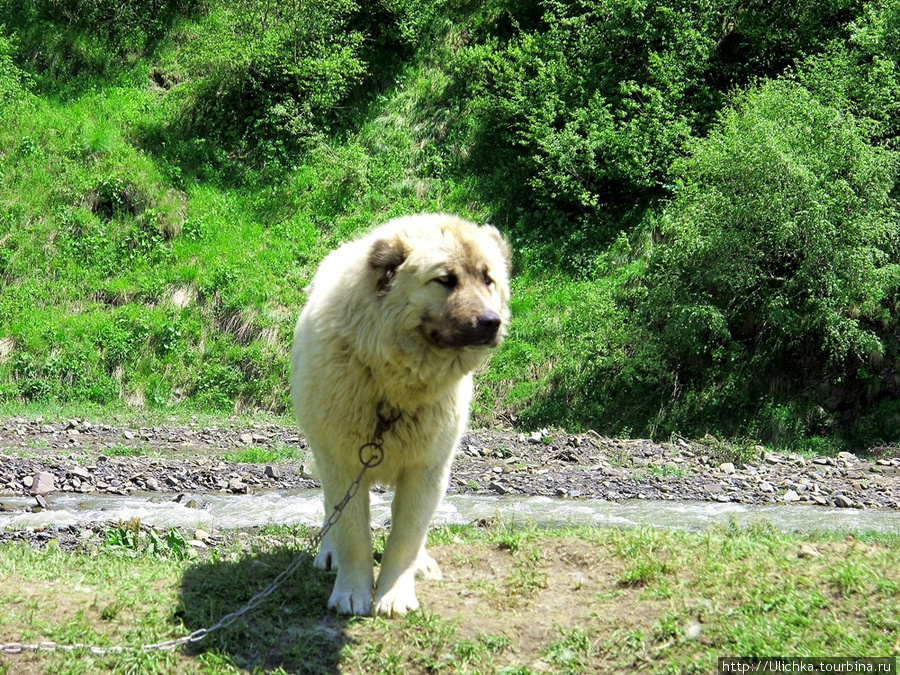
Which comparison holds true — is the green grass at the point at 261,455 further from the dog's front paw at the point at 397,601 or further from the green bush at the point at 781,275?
the dog's front paw at the point at 397,601

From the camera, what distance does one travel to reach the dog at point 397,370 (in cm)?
506

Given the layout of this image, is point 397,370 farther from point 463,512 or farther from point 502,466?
point 502,466

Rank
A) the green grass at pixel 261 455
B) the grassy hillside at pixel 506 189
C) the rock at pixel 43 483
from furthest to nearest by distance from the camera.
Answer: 1. the grassy hillside at pixel 506 189
2. the green grass at pixel 261 455
3. the rock at pixel 43 483

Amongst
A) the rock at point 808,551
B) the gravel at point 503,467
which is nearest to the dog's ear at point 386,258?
the rock at point 808,551

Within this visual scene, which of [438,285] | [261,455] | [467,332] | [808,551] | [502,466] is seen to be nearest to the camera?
[467,332]

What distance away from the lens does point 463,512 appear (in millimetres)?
9844

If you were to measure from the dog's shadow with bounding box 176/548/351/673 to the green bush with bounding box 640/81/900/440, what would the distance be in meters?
11.4

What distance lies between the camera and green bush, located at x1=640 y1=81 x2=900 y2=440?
49.4 ft

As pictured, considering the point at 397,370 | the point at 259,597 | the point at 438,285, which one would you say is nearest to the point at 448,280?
the point at 438,285

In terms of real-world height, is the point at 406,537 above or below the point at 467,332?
below

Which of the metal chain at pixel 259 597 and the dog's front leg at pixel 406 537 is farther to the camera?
the dog's front leg at pixel 406 537

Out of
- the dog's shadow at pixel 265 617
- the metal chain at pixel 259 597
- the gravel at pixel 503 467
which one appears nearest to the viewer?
the metal chain at pixel 259 597

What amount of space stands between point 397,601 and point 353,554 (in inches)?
15.2

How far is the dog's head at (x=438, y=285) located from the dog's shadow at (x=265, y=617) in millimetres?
1742
